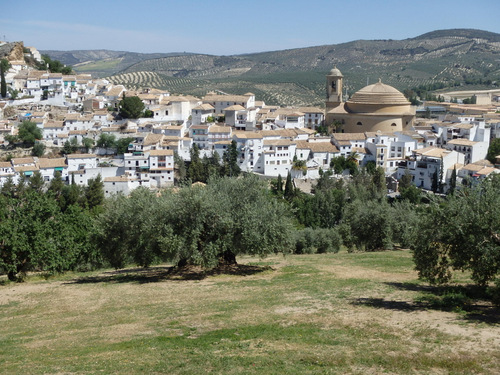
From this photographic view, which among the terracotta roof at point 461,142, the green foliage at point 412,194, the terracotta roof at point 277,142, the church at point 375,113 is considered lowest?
the green foliage at point 412,194

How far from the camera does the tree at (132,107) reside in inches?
3056

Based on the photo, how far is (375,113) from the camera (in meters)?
74.4

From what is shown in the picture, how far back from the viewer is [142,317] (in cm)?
1670

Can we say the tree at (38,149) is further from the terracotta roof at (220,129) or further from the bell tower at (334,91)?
the bell tower at (334,91)

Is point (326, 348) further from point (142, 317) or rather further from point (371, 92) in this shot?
point (371, 92)

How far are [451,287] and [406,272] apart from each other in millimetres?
3877

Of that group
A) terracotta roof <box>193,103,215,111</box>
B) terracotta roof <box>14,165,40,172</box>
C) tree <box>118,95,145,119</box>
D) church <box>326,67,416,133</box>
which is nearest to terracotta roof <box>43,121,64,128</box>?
tree <box>118,95,145,119</box>

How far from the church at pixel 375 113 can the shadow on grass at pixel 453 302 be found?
5745 centimetres

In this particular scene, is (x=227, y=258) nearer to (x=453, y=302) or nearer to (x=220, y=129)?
(x=453, y=302)

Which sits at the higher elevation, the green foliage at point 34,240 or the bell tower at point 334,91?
the bell tower at point 334,91

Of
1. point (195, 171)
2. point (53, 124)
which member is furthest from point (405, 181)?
point (53, 124)

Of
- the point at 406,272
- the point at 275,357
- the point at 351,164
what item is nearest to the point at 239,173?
the point at 351,164

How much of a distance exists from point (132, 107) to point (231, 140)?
17.3m

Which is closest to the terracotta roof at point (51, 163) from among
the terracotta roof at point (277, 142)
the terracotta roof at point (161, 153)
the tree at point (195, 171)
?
the terracotta roof at point (161, 153)
